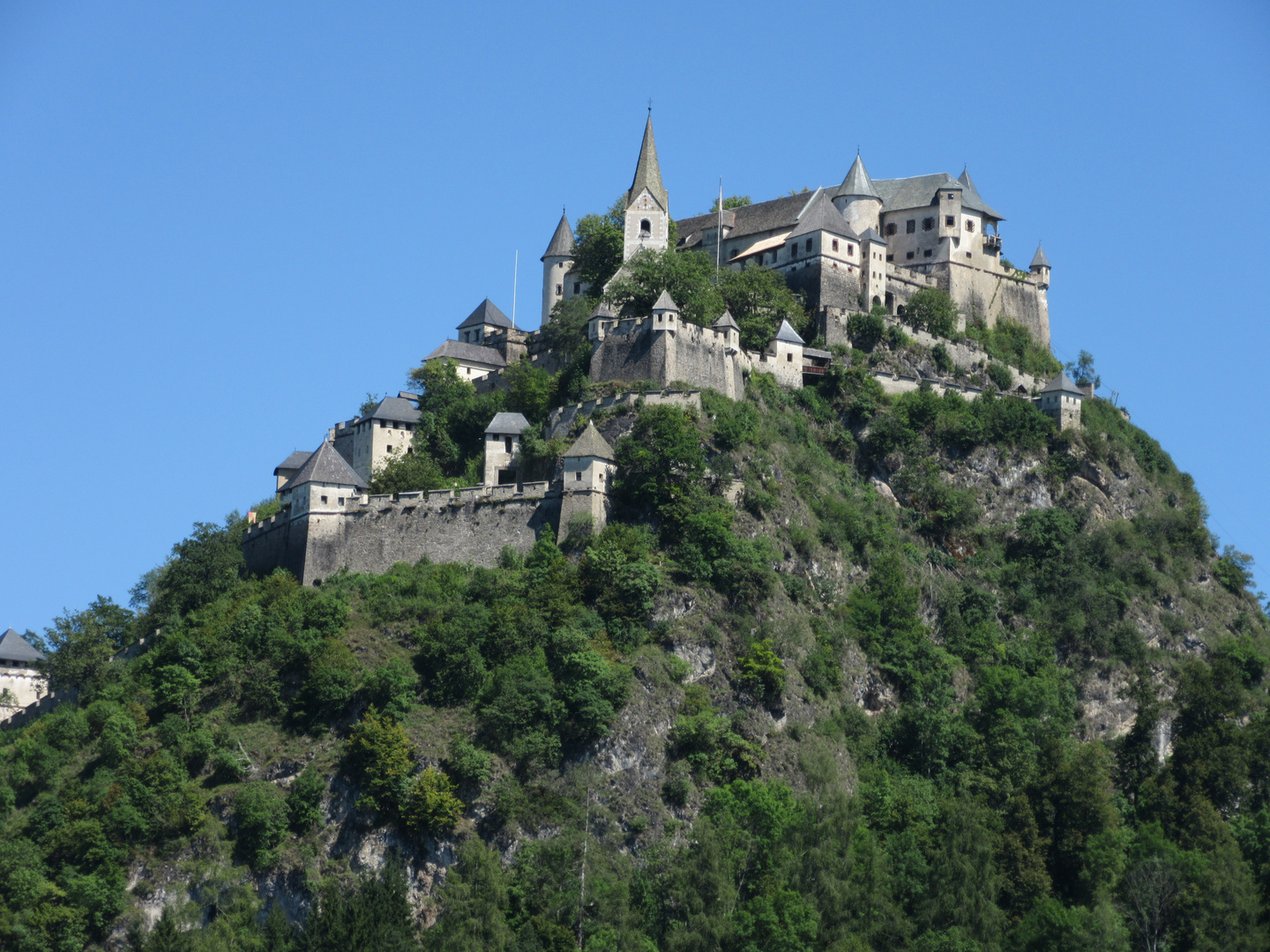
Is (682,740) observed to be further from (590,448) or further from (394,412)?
(394,412)

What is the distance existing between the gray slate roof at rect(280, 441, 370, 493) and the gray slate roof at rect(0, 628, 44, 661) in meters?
20.1

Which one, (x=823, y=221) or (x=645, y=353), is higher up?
(x=823, y=221)

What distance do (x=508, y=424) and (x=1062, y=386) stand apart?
2840 centimetres

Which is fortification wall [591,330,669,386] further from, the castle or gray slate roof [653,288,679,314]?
gray slate roof [653,288,679,314]

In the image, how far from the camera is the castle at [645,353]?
8338cm

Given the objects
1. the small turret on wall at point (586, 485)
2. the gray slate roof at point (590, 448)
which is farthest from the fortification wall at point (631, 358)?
the small turret on wall at point (586, 485)

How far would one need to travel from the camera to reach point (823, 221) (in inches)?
3994

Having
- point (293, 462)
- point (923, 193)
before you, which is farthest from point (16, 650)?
point (923, 193)

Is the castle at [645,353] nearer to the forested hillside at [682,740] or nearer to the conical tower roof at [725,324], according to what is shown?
the conical tower roof at [725,324]

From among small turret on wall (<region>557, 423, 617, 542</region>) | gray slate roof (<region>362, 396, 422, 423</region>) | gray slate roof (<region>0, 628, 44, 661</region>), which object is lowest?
gray slate roof (<region>0, 628, 44, 661</region>)

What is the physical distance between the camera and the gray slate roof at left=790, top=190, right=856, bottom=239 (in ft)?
332

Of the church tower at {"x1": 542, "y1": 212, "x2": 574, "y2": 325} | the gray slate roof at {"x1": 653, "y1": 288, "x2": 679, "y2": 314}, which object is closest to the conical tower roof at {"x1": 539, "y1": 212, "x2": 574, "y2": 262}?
the church tower at {"x1": 542, "y1": 212, "x2": 574, "y2": 325}

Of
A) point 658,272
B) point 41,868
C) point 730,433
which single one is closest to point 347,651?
point 41,868

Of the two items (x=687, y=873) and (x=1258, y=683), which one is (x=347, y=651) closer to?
(x=687, y=873)
